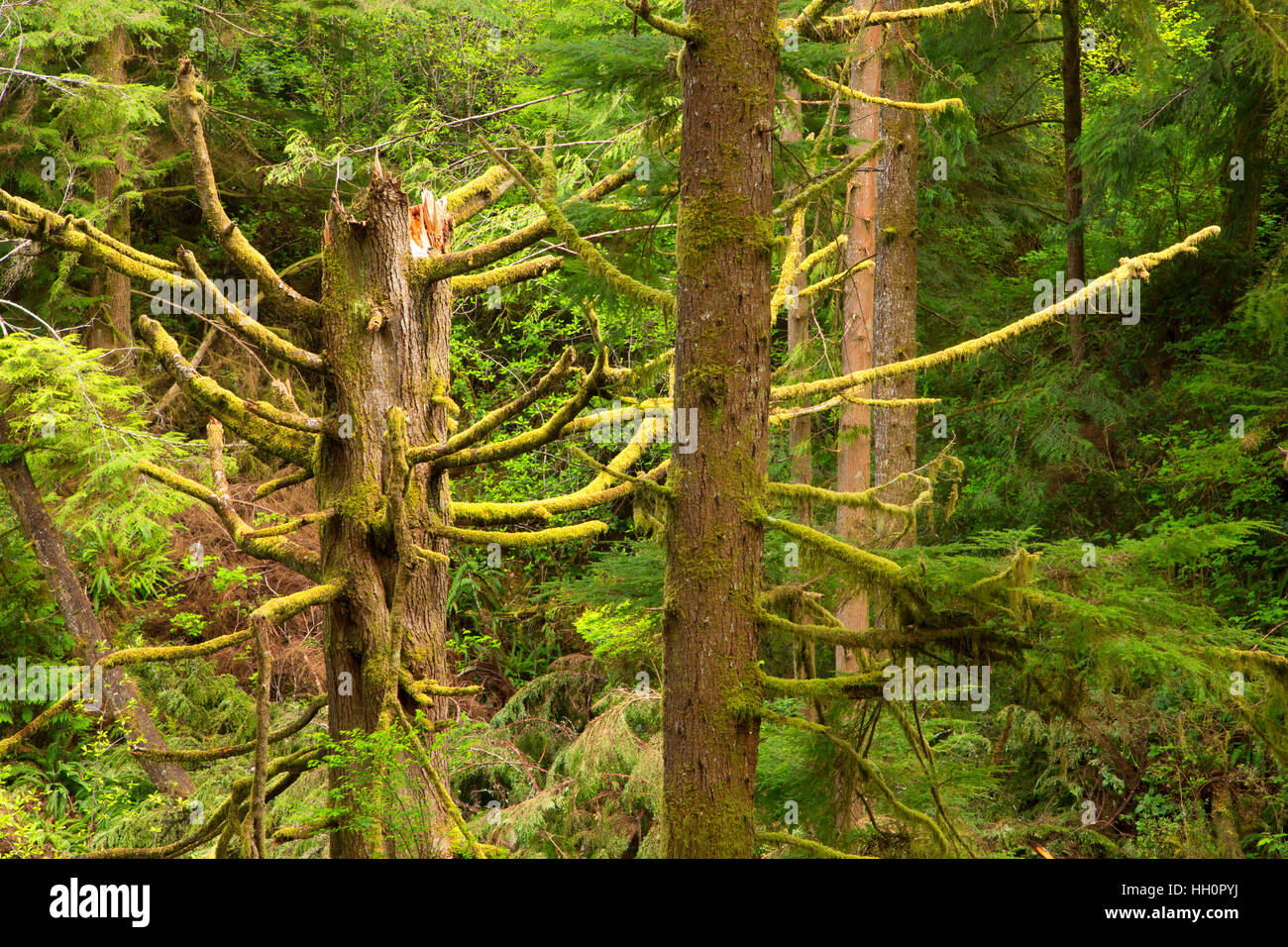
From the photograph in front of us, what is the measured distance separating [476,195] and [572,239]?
1279 millimetres

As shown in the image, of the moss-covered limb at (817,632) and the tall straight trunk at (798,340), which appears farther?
the tall straight trunk at (798,340)

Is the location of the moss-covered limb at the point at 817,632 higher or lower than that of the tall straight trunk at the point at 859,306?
lower

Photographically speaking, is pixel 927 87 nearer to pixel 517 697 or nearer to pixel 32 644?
pixel 517 697

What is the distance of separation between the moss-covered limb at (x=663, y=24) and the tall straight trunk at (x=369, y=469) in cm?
120

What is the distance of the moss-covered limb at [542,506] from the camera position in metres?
4.05

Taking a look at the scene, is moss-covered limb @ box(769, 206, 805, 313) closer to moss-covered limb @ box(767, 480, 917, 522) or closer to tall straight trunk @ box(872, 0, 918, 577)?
moss-covered limb @ box(767, 480, 917, 522)

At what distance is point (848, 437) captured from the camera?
8.70 metres

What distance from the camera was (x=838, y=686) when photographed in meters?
3.34

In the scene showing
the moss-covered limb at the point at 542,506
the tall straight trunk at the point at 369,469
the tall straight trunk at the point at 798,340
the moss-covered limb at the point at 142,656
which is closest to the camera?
the moss-covered limb at the point at 142,656

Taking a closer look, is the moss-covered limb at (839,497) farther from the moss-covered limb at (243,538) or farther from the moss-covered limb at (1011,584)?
the moss-covered limb at (243,538)

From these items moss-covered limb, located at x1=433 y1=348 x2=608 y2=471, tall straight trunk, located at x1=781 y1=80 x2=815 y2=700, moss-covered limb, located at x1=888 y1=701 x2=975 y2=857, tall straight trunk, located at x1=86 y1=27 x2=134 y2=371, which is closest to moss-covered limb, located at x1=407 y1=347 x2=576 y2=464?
moss-covered limb, located at x1=433 y1=348 x2=608 y2=471

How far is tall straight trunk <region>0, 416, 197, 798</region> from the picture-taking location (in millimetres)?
10258

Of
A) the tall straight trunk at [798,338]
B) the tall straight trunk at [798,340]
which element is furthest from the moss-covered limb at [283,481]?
the tall straight trunk at [798,340]

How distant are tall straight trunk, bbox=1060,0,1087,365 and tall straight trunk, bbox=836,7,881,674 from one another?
3232 mm
